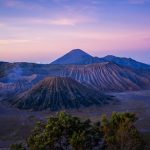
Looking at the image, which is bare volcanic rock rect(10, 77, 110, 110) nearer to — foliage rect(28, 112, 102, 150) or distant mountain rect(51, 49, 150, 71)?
foliage rect(28, 112, 102, 150)

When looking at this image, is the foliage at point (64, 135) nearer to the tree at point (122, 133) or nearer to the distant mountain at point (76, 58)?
the tree at point (122, 133)

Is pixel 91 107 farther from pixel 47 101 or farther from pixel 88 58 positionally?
pixel 88 58

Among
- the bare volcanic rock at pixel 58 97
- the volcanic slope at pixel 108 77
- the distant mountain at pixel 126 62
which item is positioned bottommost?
the bare volcanic rock at pixel 58 97

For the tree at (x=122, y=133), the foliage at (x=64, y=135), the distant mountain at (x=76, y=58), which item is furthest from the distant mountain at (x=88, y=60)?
the tree at (x=122, y=133)

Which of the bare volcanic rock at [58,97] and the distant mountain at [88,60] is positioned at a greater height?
the distant mountain at [88,60]

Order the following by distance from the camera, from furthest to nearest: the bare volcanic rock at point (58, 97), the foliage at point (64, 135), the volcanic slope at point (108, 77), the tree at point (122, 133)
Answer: the volcanic slope at point (108, 77) < the bare volcanic rock at point (58, 97) < the foliage at point (64, 135) < the tree at point (122, 133)

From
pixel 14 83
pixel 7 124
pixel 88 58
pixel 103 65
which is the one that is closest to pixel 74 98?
pixel 7 124

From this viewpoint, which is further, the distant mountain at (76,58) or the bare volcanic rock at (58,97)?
the distant mountain at (76,58)
